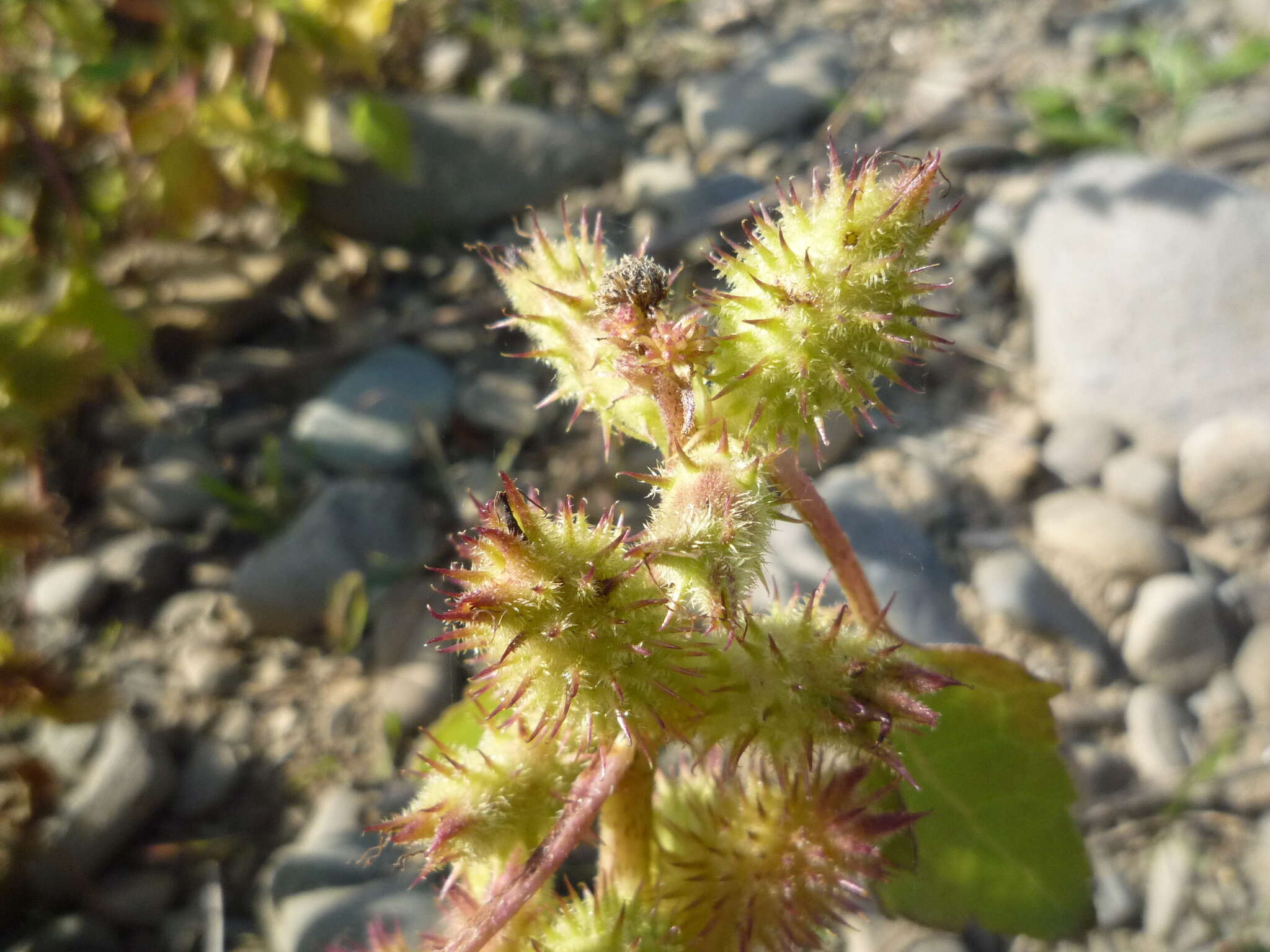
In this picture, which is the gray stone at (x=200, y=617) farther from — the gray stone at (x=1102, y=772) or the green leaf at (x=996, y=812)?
the gray stone at (x=1102, y=772)

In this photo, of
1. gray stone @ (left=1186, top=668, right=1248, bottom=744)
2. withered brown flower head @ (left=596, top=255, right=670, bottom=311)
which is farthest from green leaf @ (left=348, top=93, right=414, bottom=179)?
gray stone @ (left=1186, top=668, right=1248, bottom=744)

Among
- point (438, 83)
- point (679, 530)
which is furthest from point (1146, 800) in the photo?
point (438, 83)

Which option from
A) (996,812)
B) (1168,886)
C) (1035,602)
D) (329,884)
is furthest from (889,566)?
(329,884)

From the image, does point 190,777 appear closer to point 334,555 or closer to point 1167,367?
point 334,555

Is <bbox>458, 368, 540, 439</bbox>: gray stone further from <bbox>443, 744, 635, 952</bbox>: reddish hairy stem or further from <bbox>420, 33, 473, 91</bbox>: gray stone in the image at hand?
<bbox>443, 744, 635, 952</bbox>: reddish hairy stem

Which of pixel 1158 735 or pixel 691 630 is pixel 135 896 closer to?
pixel 691 630

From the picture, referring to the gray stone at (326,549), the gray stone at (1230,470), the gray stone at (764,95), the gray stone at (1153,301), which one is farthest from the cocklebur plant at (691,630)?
the gray stone at (764,95)
